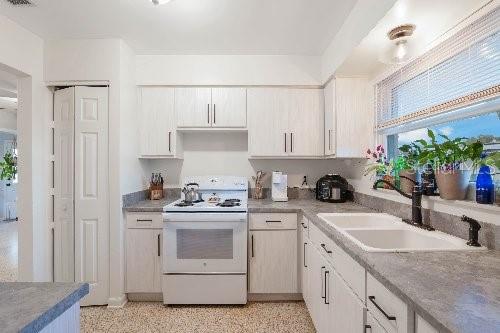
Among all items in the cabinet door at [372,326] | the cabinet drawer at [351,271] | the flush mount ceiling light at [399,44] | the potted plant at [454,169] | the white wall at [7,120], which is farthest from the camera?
the white wall at [7,120]

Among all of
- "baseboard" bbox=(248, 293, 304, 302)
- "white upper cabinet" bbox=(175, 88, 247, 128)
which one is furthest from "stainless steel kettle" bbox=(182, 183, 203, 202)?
"baseboard" bbox=(248, 293, 304, 302)

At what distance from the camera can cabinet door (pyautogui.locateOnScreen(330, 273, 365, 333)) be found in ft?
3.92

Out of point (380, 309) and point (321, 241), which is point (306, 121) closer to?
point (321, 241)

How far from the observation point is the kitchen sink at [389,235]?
4.30ft

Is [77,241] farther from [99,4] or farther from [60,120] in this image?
[99,4]

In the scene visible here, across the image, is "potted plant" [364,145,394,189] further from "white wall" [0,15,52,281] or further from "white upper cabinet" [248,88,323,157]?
"white wall" [0,15,52,281]

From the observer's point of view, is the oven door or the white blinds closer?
the white blinds

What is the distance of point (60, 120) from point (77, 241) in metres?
1.10

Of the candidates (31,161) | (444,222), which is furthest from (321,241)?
(31,161)

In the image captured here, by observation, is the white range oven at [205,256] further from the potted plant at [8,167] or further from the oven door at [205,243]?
the potted plant at [8,167]

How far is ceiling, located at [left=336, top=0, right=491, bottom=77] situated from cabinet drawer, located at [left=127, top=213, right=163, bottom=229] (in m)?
2.10

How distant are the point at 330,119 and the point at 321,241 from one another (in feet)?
4.20

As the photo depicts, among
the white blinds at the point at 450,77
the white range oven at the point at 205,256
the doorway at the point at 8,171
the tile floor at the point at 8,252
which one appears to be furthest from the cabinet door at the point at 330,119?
the doorway at the point at 8,171

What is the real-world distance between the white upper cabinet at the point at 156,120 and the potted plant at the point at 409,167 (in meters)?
2.04
